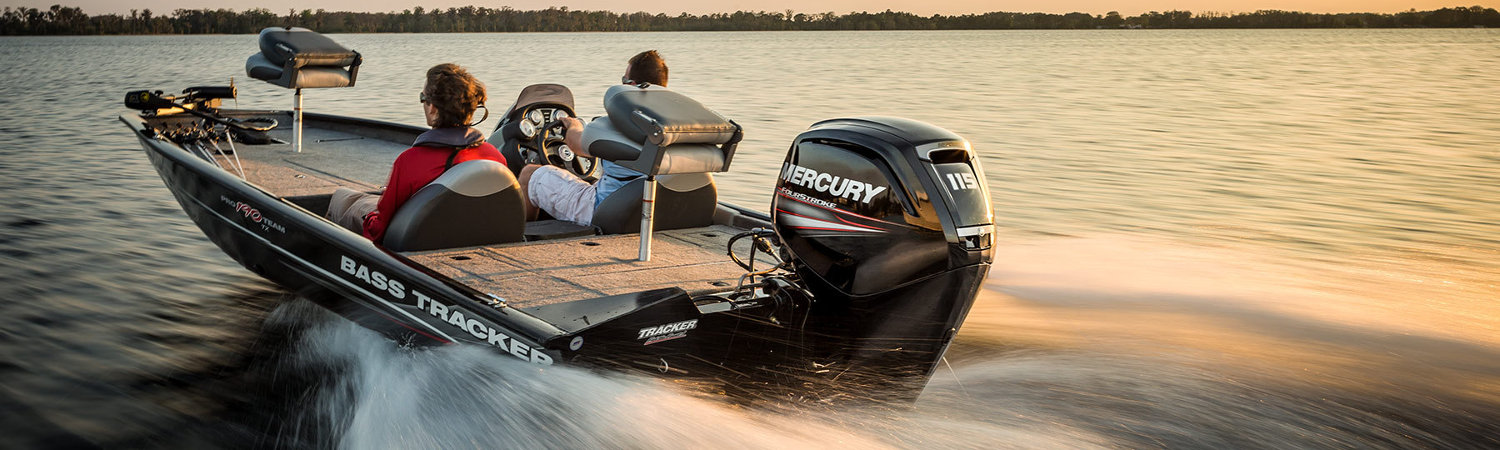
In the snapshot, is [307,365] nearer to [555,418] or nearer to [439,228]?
[439,228]

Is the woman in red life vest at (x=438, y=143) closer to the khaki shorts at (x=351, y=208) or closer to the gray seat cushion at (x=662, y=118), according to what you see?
the khaki shorts at (x=351, y=208)

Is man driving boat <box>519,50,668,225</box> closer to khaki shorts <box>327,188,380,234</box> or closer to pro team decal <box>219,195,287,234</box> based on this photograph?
khaki shorts <box>327,188,380,234</box>

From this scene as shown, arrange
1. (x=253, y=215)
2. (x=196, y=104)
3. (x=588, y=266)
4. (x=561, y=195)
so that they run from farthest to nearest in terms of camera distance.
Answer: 1. (x=196, y=104)
2. (x=561, y=195)
3. (x=253, y=215)
4. (x=588, y=266)

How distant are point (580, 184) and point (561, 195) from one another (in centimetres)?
10

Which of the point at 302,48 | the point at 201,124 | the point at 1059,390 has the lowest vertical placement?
the point at 1059,390

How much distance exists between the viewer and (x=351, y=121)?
315 inches

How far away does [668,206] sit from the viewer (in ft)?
14.6

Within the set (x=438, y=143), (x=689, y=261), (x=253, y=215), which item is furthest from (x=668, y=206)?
(x=253, y=215)

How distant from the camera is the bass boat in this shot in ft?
10.4

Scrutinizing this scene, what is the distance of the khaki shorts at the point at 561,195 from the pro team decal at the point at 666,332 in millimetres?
1545

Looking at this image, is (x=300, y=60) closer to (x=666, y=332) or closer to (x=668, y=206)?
(x=668, y=206)

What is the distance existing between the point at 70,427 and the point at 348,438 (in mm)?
1080

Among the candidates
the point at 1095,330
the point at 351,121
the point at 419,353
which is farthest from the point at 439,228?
the point at 351,121

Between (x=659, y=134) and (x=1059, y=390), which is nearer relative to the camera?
(x=659, y=134)
